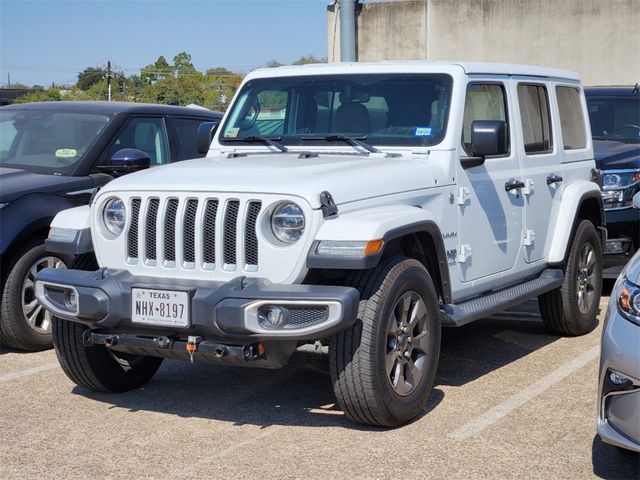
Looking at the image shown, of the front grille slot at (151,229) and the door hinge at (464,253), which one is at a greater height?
the front grille slot at (151,229)

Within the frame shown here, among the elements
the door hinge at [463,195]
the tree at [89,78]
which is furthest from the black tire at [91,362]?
the tree at [89,78]

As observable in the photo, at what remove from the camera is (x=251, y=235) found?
5.21m

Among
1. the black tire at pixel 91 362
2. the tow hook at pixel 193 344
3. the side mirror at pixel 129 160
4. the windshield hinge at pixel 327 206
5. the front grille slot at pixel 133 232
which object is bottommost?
the black tire at pixel 91 362

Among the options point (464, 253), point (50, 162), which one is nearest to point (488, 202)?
point (464, 253)

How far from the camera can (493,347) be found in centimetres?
752

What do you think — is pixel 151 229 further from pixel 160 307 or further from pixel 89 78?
pixel 89 78

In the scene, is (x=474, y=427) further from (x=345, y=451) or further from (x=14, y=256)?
(x=14, y=256)

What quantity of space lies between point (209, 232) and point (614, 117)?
670 centimetres

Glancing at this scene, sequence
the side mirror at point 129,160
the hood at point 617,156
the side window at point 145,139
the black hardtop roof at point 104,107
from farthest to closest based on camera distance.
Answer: the hood at point 617,156
the black hardtop roof at point 104,107
the side window at point 145,139
the side mirror at point 129,160

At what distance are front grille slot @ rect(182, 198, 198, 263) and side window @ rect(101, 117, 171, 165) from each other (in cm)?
266

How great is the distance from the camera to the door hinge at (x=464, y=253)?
6.18m

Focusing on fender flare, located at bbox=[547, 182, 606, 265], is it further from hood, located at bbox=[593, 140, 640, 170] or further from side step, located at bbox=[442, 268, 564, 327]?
hood, located at bbox=[593, 140, 640, 170]

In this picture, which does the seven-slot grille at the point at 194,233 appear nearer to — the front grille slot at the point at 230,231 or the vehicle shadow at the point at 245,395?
the front grille slot at the point at 230,231

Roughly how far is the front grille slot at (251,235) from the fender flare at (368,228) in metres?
0.31
